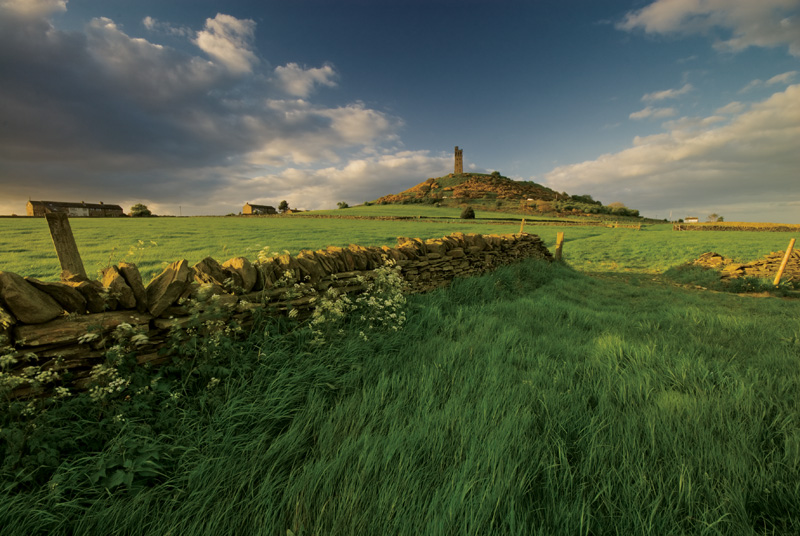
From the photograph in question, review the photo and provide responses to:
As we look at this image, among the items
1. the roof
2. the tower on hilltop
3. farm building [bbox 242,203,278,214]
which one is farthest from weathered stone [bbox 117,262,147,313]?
the tower on hilltop

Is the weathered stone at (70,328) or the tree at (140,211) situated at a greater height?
the tree at (140,211)

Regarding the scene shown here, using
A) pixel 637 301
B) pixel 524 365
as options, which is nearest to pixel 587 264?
pixel 637 301

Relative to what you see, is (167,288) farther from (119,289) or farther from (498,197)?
(498,197)

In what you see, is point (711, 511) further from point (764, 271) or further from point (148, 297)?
point (764, 271)

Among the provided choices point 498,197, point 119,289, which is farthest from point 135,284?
point 498,197

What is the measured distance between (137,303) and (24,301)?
676 mm

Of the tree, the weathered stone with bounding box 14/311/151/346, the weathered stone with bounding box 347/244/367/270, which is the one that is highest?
the tree

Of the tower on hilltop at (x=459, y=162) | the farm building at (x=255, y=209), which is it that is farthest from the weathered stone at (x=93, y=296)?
the tower on hilltop at (x=459, y=162)

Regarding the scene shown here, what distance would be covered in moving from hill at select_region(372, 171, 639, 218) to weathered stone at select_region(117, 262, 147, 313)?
66.9 m

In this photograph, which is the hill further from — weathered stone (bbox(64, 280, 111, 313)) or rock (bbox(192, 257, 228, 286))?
weathered stone (bbox(64, 280, 111, 313))

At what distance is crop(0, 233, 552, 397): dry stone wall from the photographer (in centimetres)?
225

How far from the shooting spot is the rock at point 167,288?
9.05 ft

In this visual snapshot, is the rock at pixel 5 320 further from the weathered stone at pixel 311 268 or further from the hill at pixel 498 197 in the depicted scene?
the hill at pixel 498 197

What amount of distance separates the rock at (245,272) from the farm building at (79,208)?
48.1m
